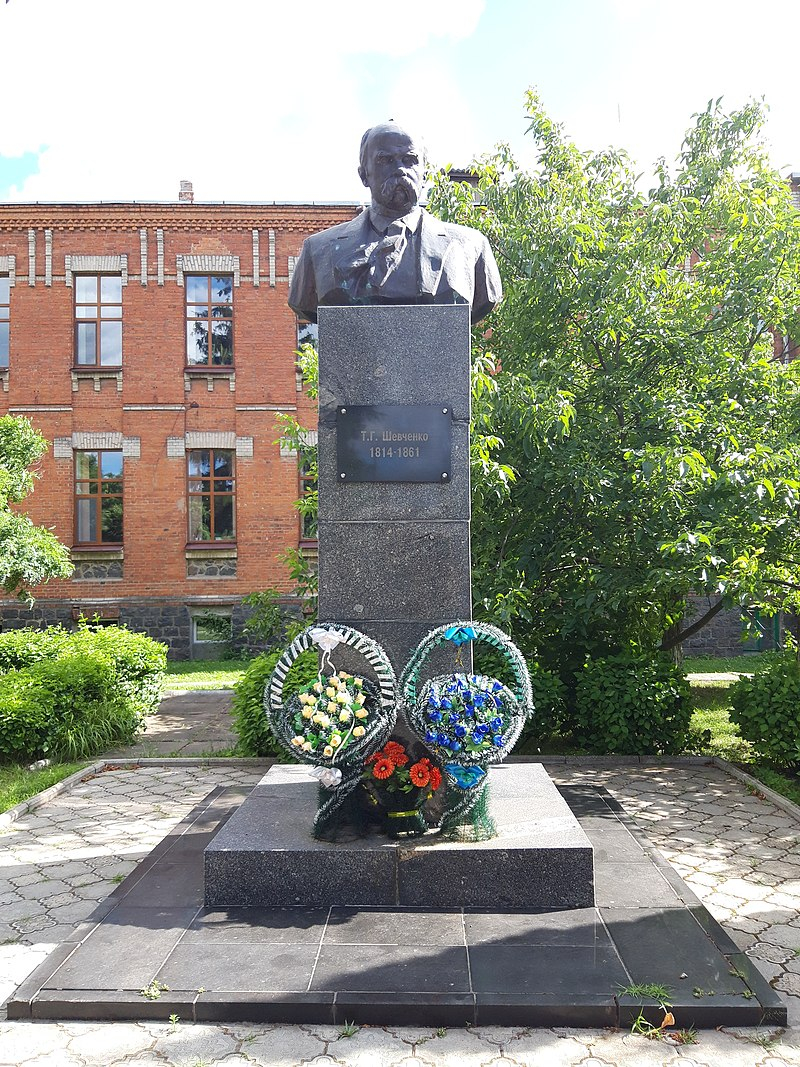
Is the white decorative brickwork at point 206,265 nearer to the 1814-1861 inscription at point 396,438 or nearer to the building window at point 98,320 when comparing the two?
the building window at point 98,320

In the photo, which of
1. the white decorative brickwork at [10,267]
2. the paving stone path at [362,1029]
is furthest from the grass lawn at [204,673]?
the white decorative brickwork at [10,267]

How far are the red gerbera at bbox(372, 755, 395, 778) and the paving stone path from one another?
3.71 feet

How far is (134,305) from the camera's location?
1772cm

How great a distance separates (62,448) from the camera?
17578mm

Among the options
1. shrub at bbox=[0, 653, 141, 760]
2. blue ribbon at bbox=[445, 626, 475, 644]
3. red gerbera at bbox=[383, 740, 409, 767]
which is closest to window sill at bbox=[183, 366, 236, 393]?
shrub at bbox=[0, 653, 141, 760]

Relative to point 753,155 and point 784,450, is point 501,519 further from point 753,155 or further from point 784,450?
point 753,155

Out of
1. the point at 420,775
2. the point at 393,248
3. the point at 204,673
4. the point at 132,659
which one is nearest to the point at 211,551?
the point at 204,673

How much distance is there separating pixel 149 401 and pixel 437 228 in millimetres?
13970

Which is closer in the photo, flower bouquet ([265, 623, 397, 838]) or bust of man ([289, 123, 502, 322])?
flower bouquet ([265, 623, 397, 838])

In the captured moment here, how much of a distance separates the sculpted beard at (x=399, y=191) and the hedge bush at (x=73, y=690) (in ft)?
18.5

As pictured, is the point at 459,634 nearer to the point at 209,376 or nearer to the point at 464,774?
the point at 464,774

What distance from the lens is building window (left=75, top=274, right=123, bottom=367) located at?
58.6ft

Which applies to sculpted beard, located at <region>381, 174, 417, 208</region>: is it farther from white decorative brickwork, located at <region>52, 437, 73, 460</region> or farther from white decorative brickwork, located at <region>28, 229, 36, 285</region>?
white decorative brickwork, located at <region>28, 229, 36, 285</region>

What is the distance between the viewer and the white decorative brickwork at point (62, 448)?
1758cm
